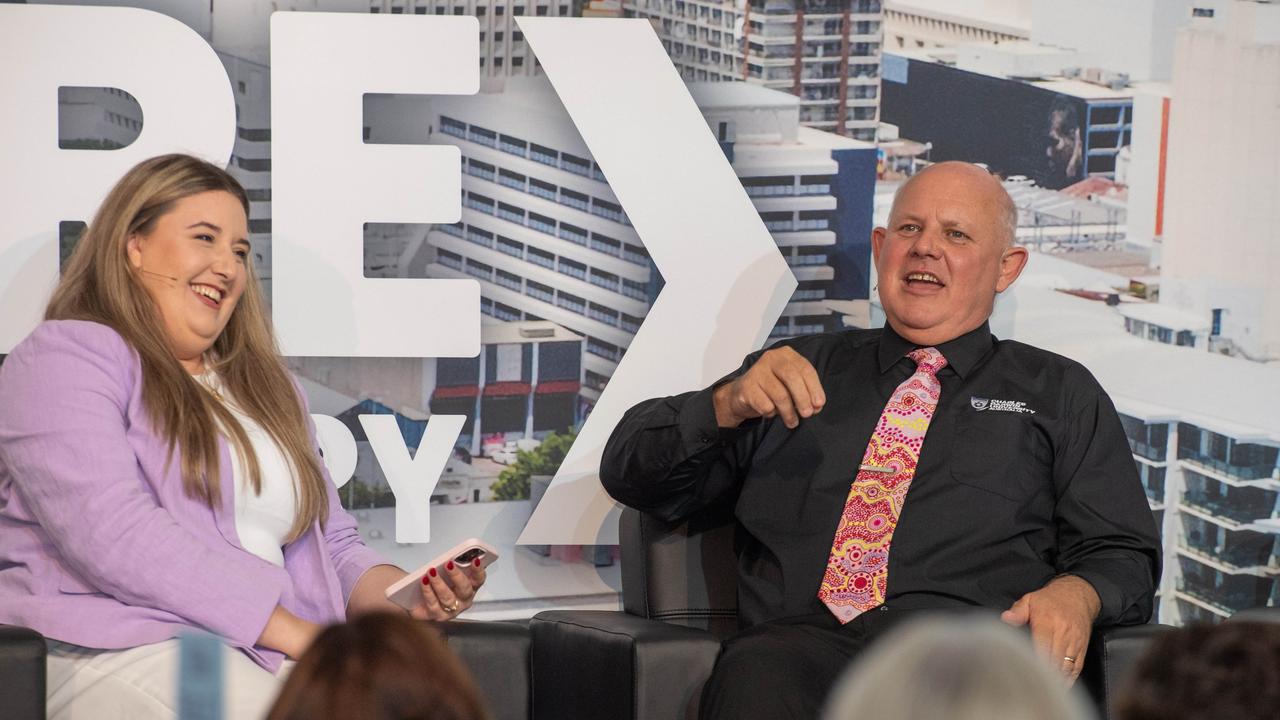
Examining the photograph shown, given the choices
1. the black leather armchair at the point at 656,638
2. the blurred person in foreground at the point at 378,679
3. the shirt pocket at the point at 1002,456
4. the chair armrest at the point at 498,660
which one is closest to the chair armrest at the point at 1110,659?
the black leather armchair at the point at 656,638

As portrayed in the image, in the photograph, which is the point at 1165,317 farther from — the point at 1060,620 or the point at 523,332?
the point at 523,332

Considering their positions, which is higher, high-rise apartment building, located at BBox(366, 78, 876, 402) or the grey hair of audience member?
high-rise apartment building, located at BBox(366, 78, 876, 402)

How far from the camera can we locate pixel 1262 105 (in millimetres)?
3658

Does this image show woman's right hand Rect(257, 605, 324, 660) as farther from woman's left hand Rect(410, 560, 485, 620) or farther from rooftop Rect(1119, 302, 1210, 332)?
rooftop Rect(1119, 302, 1210, 332)

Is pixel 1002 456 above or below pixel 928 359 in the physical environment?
below

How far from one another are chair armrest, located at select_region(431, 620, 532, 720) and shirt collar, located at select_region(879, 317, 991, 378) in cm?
97

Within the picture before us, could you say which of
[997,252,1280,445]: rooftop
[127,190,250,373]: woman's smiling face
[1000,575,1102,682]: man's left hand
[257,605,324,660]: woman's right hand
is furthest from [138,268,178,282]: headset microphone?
[997,252,1280,445]: rooftop

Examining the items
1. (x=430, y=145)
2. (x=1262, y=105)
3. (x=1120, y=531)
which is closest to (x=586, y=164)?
(x=430, y=145)

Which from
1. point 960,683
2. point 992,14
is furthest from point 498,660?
point 992,14

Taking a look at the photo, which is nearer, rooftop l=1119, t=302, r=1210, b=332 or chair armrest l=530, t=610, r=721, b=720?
chair armrest l=530, t=610, r=721, b=720

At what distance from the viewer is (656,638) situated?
8.65ft

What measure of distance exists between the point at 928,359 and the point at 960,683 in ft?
7.35

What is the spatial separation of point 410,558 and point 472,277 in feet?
2.26

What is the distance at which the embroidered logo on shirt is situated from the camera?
9.61ft
